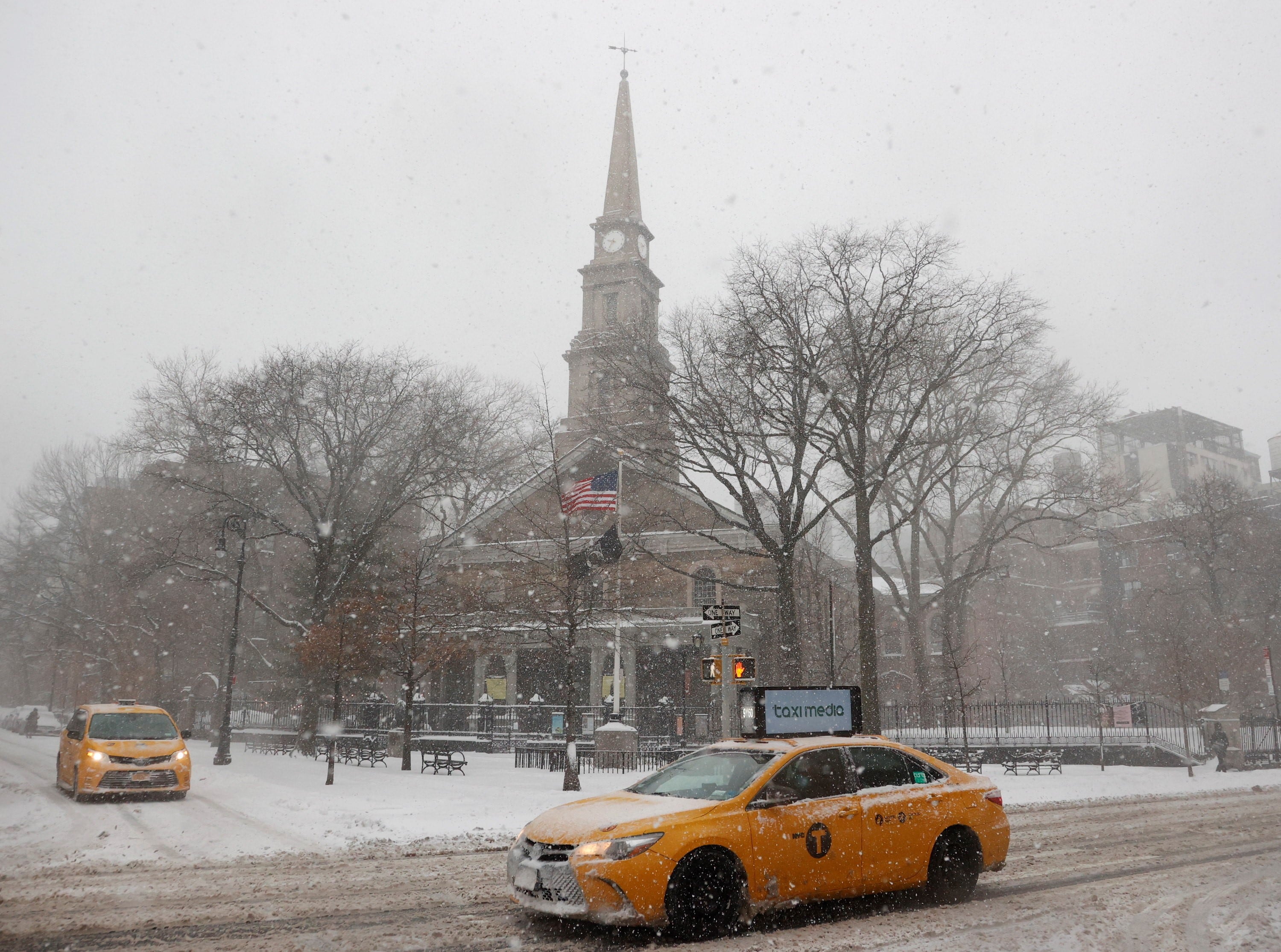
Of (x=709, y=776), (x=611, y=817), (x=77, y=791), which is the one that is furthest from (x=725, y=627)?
(x=77, y=791)

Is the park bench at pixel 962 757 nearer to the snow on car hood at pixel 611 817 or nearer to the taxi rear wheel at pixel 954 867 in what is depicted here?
the taxi rear wheel at pixel 954 867

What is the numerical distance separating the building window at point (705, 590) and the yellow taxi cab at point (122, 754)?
2647cm

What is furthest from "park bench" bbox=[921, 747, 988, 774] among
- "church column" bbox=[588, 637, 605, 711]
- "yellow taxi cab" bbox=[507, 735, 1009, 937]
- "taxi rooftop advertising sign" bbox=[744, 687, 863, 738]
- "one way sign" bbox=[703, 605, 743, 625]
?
"yellow taxi cab" bbox=[507, 735, 1009, 937]

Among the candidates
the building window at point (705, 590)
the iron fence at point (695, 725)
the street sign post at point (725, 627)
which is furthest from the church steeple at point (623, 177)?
the street sign post at point (725, 627)

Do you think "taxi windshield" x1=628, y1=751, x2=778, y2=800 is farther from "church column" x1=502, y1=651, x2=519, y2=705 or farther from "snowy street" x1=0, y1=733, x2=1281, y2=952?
"church column" x1=502, y1=651, x2=519, y2=705

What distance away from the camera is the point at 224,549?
87.6 feet

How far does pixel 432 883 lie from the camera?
9031 millimetres

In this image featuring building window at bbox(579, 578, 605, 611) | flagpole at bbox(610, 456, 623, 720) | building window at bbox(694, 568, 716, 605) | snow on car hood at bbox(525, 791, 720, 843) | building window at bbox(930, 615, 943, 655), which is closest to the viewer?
snow on car hood at bbox(525, 791, 720, 843)

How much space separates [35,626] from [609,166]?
151 feet

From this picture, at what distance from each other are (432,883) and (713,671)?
7.97 m

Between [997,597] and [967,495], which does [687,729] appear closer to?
[967,495]

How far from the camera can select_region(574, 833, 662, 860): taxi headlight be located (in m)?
6.60

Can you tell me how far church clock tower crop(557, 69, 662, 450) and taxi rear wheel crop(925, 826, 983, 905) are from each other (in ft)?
149

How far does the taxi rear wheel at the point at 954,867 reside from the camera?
319 inches
